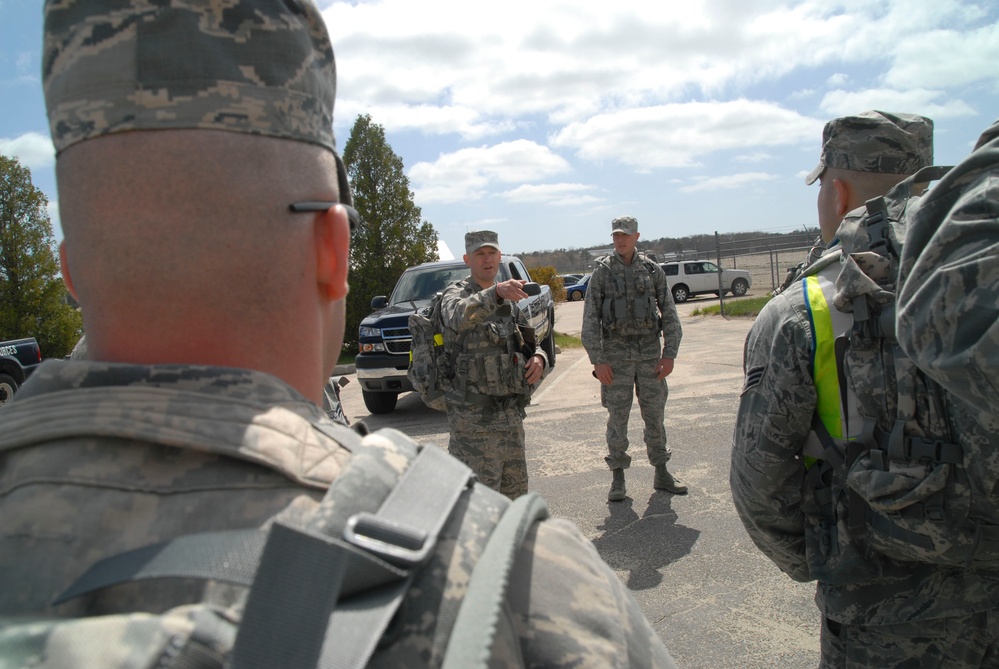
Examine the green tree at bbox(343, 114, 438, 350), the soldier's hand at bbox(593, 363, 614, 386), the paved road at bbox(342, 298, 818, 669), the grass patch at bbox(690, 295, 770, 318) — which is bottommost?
the paved road at bbox(342, 298, 818, 669)

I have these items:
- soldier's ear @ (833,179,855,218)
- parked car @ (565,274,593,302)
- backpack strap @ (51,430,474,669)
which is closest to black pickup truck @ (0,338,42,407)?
soldier's ear @ (833,179,855,218)

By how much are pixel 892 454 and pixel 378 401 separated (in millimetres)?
8197

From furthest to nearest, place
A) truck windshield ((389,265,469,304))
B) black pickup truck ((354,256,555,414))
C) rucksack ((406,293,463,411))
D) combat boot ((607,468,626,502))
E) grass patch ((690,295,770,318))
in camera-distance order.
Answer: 1. grass patch ((690,295,770,318))
2. truck windshield ((389,265,469,304))
3. black pickup truck ((354,256,555,414))
4. combat boot ((607,468,626,502))
5. rucksack ((406,293,463,411))

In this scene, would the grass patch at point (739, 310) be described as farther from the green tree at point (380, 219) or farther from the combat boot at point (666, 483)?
the combat boot at point (666, 483)

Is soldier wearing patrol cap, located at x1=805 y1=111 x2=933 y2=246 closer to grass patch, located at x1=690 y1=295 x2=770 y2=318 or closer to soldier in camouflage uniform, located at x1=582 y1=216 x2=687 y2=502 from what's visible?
soldier in camouflage uniform, located at x1=582 y1=216 x2=687 y2=502

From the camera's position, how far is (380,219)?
19.4 m

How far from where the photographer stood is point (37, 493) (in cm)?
78

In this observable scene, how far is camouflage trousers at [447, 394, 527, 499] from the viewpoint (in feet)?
14.8

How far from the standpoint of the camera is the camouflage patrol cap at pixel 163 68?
2.84 ft

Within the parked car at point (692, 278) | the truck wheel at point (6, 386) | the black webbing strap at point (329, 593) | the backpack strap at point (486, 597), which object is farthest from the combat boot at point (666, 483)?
the parked car at point (692, 278)

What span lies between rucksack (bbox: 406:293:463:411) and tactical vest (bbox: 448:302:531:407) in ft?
0.25

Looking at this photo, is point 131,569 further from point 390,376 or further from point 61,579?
point 390,376

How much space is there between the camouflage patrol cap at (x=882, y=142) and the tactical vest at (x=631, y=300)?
A: 3316 millimetres

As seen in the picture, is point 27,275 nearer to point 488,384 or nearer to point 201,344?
point 488,384
